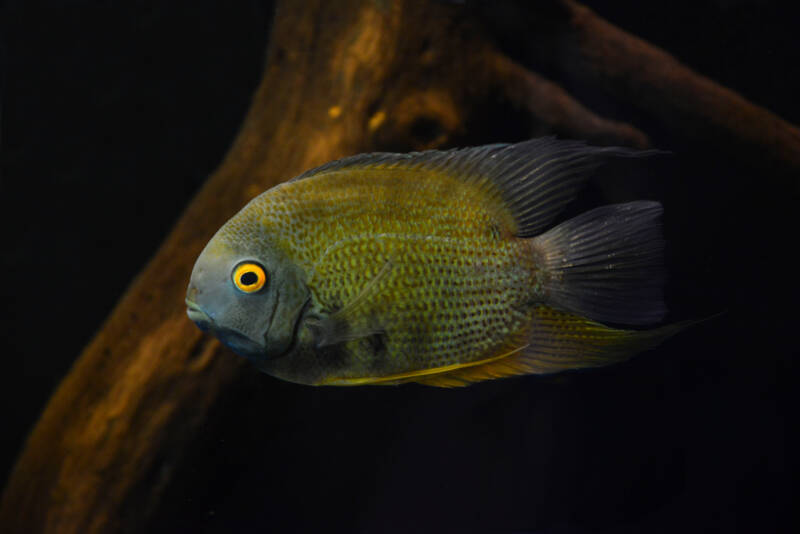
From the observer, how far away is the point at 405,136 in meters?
1.54

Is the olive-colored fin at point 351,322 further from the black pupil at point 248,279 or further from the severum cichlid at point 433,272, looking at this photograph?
the black pupil at point 248,279

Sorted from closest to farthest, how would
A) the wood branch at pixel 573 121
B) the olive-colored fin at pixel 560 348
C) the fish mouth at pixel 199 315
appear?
1. the fish mouth at pixel 199 315
2. the olive-colored fin at pixel 560 348
3. the wood branch at pixel 573 121

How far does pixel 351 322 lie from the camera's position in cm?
88

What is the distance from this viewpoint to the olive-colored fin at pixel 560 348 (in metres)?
0.98

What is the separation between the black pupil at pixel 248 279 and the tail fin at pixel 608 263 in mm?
544

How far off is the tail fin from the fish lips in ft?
1.86

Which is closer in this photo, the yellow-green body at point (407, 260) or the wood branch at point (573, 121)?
the yellow-green body at point (407, 260)

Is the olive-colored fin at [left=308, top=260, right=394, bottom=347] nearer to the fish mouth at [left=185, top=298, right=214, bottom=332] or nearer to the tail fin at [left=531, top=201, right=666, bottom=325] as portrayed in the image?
the fish mouth at [left=185, top=298, right=214, bottom=332]

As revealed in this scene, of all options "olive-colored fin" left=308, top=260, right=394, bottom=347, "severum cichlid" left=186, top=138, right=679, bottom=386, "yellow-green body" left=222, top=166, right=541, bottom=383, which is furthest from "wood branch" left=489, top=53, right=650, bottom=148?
"olive-colored fin" left=308, top=260, right=394, bottom=347

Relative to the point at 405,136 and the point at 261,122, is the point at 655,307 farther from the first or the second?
the point at 261,122

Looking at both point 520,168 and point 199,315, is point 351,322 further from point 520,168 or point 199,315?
point 520,168

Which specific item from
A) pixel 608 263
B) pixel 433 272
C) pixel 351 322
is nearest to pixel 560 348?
pixel 608 263

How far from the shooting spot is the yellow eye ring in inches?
33.8

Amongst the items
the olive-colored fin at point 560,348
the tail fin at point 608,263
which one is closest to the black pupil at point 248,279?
the olive-colored fin at point 560,348
